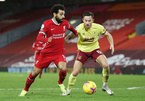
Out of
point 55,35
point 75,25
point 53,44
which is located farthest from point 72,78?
point 75,25

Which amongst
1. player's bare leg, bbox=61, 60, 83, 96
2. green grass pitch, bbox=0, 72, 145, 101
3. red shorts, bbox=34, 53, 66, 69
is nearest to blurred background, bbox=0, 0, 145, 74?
green grass pitch, bbox=0, 72, 145, 101

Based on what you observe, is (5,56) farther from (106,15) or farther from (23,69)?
(106,15)

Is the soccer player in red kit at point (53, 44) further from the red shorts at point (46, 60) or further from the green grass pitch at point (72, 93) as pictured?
the green grass pitch at point (72, 93)

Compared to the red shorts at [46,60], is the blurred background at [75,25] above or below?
below

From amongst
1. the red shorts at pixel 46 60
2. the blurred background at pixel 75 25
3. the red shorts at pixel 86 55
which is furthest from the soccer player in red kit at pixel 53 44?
the blurred background at pixel 75 25

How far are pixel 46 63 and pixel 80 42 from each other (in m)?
1.16

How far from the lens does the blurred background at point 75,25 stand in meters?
22.8

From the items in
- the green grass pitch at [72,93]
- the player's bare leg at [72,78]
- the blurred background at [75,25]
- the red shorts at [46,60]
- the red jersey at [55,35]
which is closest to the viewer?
the green grass pitch at [72,93]

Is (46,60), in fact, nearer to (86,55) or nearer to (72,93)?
(86,55)

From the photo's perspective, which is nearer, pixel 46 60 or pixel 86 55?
pixel 46 60

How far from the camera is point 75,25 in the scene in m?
29.9

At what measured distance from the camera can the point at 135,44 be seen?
23.8 metres

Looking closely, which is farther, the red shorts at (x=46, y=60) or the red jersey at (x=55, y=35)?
the red shorts at (x=46, y=60)

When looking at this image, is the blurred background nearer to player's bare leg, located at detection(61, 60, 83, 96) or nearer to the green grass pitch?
the green grass pitch
